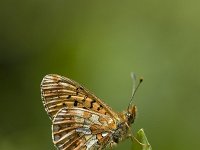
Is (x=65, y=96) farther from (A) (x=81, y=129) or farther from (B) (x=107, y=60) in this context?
(B) (x=107, y=60)

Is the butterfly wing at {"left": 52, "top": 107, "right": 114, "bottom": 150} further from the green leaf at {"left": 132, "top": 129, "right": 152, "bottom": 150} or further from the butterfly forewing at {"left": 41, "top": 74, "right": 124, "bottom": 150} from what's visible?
the green leaf at {"left": 132, "top": 129, "right": 152, "bottom": 150}

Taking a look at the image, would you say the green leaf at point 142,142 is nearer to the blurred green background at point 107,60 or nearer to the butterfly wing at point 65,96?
the butterfly wing at point 65,96

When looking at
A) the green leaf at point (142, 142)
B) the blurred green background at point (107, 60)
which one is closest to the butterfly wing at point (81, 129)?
the blurred green background at point (107, 60)

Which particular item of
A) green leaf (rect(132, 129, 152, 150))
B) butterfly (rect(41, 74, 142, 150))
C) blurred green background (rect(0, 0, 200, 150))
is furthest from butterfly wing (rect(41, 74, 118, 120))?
green leaf (rect(132, 129, 152, 150))
